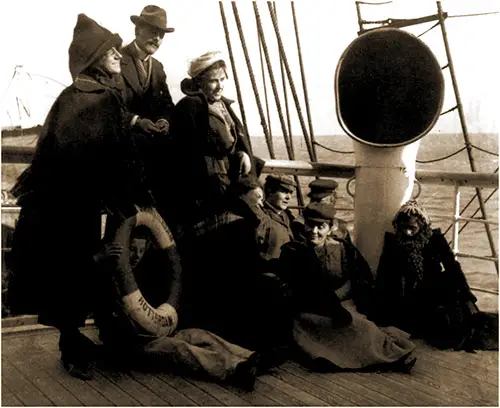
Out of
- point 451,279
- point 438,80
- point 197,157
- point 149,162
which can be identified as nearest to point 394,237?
point 451,279

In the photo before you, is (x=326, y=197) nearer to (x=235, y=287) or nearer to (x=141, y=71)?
(x=235, y=287)

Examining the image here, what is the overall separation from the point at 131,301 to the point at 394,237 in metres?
1.59

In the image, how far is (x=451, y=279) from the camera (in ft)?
11.9

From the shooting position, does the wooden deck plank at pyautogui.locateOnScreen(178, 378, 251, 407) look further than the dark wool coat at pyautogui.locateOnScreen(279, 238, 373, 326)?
No

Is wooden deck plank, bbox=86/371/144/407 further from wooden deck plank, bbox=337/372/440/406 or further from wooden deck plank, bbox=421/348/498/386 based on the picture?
wooden deck plank, bbox=421/348/498/386

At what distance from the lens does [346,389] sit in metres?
2.91

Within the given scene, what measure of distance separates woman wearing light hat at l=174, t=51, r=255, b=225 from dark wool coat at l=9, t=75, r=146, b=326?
0.50m

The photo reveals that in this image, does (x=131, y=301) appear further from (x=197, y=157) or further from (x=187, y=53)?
(x=187, y=53)

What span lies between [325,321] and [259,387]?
555mm

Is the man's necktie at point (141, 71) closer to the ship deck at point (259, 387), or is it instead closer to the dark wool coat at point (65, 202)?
the dark wool coat at point (65, 202)

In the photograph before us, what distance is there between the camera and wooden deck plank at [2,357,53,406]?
2666 mm

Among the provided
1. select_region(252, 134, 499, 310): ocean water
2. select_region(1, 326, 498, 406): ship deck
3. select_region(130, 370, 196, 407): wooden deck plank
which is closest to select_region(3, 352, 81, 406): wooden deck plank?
select_region(1, 326, 498, 406): ship deck

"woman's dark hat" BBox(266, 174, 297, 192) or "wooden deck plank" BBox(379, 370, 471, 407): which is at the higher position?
"woman's dark hat" BBox(266, 174, 297, 192)

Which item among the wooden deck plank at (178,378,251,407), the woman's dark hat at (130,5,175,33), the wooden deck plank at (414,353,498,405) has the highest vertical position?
the woman's dark hat at (130,5,175,33)
